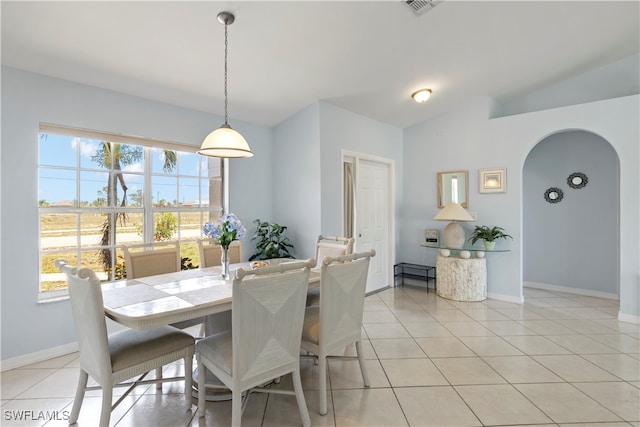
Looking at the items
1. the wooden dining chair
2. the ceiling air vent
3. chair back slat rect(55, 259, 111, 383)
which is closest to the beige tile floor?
chair back slat rect(55, 259, 111, 383)

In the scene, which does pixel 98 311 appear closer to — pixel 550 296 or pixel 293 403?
pixel 293 403

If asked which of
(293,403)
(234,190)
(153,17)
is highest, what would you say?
(153,17)

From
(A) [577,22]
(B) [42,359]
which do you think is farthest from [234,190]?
(A) [577,22]

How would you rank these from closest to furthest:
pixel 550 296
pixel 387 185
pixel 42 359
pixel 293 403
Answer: pixel 293 403, pixel 42 359, pixel 550 296, pixel 387 185

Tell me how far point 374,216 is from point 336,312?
2.87m

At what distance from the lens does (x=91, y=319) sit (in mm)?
1546

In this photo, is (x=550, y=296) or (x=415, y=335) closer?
(x=415, y=335)

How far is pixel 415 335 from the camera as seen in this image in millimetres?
3064

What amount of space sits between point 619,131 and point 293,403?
448cm

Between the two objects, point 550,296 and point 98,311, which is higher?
point 98,311

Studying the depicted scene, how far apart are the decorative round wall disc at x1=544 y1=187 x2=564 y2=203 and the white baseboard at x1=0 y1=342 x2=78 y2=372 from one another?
6197mm

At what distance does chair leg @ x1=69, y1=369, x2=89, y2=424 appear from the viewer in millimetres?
1725

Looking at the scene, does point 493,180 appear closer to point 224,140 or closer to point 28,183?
point 224,140

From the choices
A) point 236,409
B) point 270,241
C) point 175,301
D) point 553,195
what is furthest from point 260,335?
point 553,195
